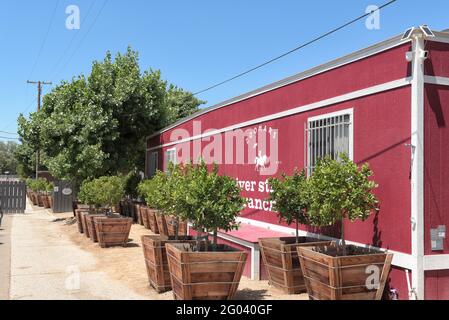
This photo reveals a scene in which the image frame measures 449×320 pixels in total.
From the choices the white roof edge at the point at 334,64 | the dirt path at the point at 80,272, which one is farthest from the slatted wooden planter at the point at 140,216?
the white roof edge at the point at 334,64

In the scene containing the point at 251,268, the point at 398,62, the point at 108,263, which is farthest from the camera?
the point at 108,263

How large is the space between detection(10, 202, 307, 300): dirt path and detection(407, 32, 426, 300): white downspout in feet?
5.89

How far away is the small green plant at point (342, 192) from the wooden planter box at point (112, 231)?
7135 millimetres

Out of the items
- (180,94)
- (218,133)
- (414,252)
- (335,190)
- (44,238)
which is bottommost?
(44,238)

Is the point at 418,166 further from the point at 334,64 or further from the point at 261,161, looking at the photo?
the point at 261,161

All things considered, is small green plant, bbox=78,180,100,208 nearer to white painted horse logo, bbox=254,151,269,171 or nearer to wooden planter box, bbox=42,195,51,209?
white painted horse logo, bbox=254,151,269,171

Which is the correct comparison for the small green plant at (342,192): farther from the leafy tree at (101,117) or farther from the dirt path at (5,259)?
the leafy tree at (101,117)

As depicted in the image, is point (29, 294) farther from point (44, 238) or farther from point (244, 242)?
point (44, 238)

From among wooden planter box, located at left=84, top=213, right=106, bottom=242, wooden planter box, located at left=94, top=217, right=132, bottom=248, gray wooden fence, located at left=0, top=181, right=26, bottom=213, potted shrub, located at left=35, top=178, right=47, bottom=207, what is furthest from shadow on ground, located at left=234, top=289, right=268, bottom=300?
potted shrub, located at left=35, top=178, right=47, bottom=207

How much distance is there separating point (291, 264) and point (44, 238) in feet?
32.2

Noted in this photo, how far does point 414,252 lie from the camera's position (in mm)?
5754

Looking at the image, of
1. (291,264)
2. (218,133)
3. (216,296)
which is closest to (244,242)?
(291,264)

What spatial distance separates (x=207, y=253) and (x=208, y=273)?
26 cm

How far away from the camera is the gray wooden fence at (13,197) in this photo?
980 inches
